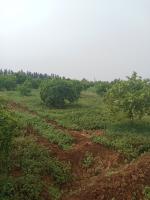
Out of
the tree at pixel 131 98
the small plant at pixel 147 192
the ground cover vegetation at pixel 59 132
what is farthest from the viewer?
the tree at pixel 131 98

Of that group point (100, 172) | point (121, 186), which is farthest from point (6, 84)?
point (121, 186)

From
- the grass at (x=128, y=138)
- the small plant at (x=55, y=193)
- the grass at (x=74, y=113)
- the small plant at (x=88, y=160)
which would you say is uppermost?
the grass at (x=74, y=113)

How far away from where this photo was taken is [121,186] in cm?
1662

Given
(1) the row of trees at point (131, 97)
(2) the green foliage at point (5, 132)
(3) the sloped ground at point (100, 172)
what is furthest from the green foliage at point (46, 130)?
(2) the green foliage at point (5, 132)

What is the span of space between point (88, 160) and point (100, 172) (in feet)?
4.08

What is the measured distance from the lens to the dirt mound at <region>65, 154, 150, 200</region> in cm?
1620

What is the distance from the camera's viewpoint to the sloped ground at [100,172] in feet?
53.7

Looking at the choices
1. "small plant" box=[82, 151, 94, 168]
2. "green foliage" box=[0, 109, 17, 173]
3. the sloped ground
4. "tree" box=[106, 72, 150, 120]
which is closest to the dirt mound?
the sloped ground

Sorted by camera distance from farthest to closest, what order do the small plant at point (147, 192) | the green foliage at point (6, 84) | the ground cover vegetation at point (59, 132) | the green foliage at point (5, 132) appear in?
the green foliage at point (6, 84) → the ground cover vegetation at point (59, 132) → the green foliage at point (5, 132) → the small plant at point (147, 192)

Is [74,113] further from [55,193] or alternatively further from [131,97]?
[55,193]

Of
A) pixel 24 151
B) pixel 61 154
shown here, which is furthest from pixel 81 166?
pixel 24 151

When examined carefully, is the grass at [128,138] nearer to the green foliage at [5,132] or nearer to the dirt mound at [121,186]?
the dirt mound at [121,186]

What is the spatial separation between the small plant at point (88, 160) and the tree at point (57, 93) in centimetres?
1206

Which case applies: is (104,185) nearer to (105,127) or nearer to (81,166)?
(81,166)
